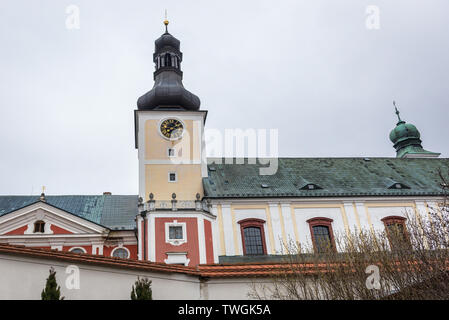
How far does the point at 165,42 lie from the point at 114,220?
14.6 m

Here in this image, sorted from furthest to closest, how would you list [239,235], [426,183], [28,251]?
[426,183], [239,235], [28,251]

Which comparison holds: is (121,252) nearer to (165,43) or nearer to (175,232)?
(175,232)

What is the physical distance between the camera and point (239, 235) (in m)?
26.0

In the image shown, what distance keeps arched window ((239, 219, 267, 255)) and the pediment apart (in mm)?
8430

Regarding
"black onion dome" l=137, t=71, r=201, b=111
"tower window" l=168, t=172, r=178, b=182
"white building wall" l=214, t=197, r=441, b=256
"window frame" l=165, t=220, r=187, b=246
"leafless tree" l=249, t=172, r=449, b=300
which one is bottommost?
"leafless tree" l=249, t=172, r=449, b=300

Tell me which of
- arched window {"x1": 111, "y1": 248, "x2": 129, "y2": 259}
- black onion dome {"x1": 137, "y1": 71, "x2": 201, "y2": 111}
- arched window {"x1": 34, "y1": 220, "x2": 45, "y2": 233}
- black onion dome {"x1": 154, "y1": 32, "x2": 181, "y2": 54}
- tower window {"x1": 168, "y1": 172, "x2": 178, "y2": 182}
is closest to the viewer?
arched window {"x1": 34, "y1": 220, "x2": 45, "y2": 233}

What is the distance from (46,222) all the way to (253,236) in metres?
12.4

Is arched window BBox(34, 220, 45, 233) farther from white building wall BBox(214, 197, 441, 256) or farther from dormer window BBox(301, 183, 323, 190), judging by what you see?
dormer window BBox(301, 183, 323, 190)

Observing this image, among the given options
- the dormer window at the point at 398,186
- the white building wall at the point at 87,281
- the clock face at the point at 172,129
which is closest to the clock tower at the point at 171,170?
the clock face at the point at 172,129

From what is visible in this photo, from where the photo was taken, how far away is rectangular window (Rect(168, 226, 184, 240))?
939 inches

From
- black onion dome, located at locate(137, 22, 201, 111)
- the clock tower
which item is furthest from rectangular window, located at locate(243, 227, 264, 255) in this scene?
black onion dome, located at locate(137, 22, 201, 111)

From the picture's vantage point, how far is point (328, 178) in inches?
1202
